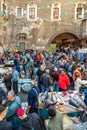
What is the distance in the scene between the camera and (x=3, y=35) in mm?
32969

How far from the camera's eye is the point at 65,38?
3581 centimetres

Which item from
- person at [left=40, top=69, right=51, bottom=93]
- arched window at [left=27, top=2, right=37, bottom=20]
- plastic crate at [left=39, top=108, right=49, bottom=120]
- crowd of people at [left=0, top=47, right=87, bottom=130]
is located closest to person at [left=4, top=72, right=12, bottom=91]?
crowd of people at [left=0, top=47, right=87, bottom=130]

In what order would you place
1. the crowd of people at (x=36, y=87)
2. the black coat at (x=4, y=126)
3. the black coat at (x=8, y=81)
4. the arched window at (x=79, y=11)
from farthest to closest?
the arched window at (x=79, y=11) < the black coat at (x=8, y=81) < the crowd of people at (x=36, y=87) < the black coat at (x=4, y=126)

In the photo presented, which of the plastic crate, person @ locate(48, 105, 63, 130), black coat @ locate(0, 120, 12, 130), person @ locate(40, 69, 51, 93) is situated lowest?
the plastic crate

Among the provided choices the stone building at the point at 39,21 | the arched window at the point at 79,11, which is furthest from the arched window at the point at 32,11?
the arched window at the point at 79,11

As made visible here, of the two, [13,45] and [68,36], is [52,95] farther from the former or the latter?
[68,36]

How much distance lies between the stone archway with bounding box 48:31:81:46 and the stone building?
12 centimetres

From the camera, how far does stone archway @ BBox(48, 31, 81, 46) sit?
33.5 m

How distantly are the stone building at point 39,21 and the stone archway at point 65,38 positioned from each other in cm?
12

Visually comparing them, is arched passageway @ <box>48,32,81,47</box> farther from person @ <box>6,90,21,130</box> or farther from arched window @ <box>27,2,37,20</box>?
person @ <box>6,90,21,130</box>

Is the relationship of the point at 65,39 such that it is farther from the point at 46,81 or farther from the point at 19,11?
the point at 46,81

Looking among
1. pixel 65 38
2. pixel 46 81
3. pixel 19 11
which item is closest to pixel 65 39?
pixel 65 38

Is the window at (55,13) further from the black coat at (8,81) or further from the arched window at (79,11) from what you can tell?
the black coat at (8,81)

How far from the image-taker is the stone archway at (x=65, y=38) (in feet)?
110
